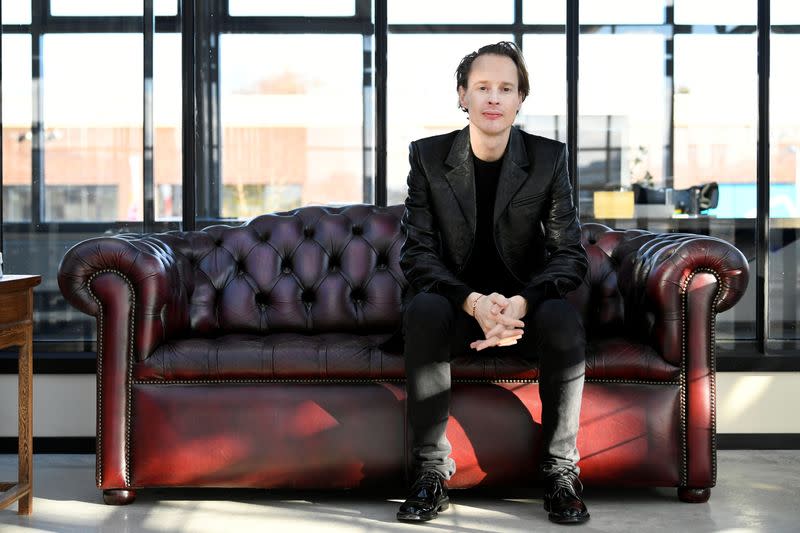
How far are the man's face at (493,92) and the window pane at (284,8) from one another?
5.29 feet

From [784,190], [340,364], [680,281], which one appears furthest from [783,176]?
[340,364]

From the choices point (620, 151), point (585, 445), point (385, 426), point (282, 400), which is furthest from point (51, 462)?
point (620, 151)

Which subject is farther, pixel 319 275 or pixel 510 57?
pixel 319 275

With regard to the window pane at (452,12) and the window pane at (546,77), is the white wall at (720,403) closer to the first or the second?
the window pane at (546,77)

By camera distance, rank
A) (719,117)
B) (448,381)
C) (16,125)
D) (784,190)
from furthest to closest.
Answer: (719,117), (784,190), (16,125), (448,381)

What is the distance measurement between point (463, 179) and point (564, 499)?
101cm

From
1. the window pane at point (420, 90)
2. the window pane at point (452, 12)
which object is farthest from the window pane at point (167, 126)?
the window pane at point (452, 12)

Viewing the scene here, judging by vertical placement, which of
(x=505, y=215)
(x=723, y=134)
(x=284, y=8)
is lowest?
(x=505, y=215)

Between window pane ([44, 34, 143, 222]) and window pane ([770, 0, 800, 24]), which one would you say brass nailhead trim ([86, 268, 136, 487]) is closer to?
window pane ([44, 34, 143, 222])

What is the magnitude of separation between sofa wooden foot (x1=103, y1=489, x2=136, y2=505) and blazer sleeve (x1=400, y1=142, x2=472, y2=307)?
1.08 metres

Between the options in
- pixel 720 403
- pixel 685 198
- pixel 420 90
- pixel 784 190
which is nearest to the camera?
pixel 720 403

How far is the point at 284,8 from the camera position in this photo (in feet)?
14.4

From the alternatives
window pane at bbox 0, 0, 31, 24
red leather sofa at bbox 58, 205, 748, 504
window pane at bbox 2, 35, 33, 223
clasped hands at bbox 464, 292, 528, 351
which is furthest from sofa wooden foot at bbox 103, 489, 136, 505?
window pane at bbox 0, 0, 31, 24

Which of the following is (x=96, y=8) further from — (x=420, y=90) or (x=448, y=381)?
(x=448, y=381)
